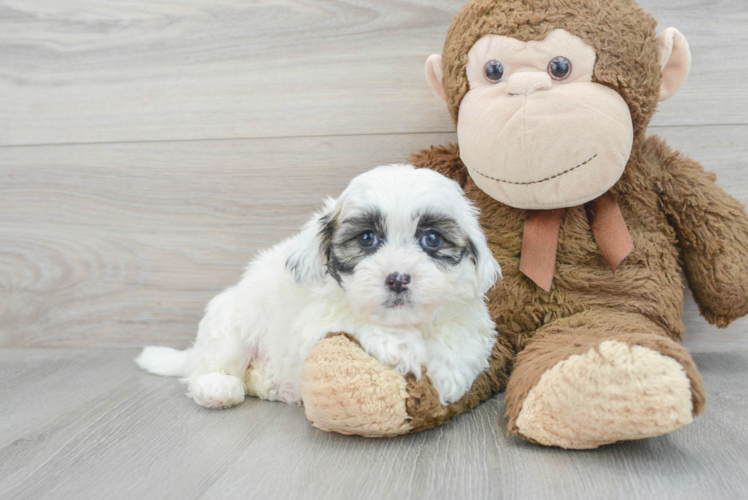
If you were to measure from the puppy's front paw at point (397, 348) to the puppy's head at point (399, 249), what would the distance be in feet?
0.12

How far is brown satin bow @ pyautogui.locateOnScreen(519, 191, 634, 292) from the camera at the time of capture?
1192mm

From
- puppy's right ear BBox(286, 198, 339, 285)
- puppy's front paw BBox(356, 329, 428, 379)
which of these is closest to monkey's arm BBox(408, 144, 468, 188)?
puppy's right ear BBox(286, 198, 339, 285)

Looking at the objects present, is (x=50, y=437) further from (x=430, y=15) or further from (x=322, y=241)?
(x=430, y=15)

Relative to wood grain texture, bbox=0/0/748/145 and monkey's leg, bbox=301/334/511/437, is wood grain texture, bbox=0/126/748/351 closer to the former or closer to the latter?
wood grain texture, bbox=0/0/748/145

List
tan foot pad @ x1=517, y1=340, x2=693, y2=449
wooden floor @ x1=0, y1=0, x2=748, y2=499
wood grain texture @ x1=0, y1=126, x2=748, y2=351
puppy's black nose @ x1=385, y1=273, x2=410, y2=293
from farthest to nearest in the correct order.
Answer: wood grain texture @ x1=0, y1=126, x2=748, y2=351, wooden floor @ x1=0, y1=0, x2=748, y2=499, puppy's black nose @ x1=385, y1=273, x2=410, y2=293, tan foot pad @ x1=517, y1=340, x2=693, y2=449

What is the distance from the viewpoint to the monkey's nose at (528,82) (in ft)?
3.51

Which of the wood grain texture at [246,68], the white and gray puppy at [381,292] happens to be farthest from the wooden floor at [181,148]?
the white and gray puppy at [381,292]

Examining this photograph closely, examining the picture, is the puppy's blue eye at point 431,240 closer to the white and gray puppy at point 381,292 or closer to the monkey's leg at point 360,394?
the white and gray puppy at point 381,292

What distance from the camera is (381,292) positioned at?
3.08 ft

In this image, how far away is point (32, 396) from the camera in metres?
1.38

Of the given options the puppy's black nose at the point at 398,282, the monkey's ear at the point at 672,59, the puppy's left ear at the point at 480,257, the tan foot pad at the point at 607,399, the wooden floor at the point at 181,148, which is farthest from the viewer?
the wooden floor at the point at 181,148

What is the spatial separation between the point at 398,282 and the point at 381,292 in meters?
0.03

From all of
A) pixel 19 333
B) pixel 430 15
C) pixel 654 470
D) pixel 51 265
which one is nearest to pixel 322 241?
pixel 654 470

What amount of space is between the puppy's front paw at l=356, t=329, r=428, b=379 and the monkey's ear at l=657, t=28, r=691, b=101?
0.76m
